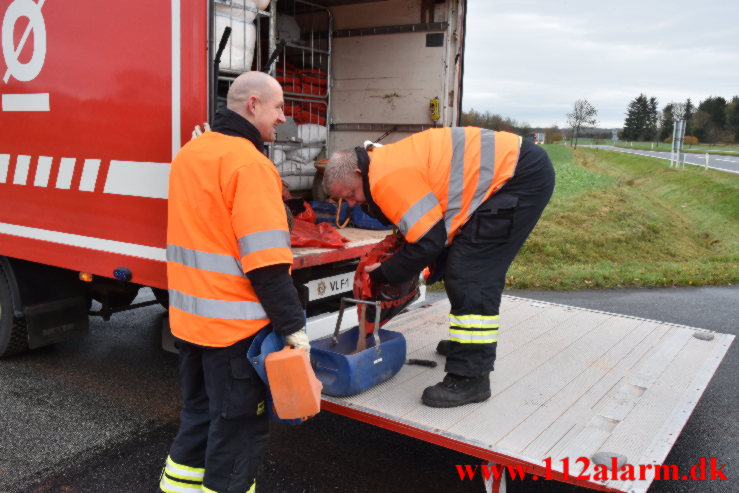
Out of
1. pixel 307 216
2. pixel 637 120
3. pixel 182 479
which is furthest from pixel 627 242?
pixel 637 120

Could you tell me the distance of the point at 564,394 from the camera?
343cm

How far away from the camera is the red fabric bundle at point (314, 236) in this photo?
415 centimetres

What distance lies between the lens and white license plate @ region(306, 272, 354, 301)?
411 cm

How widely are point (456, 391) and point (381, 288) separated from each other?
0.70 m

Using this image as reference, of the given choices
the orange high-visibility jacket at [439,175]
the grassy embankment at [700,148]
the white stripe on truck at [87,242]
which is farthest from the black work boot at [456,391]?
the grassy embankment at [700,148]

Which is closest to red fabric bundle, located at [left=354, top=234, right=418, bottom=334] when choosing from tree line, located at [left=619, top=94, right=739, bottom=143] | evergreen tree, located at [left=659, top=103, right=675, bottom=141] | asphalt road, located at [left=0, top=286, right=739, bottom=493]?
asphalt road, located at [left=0, top=286, right=739, bottom=493]

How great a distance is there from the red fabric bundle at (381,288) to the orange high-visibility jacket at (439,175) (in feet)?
1.46

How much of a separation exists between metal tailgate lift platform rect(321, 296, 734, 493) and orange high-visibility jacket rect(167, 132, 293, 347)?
910mm

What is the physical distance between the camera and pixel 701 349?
4230 millimetres

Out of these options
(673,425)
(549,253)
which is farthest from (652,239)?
(673,425)

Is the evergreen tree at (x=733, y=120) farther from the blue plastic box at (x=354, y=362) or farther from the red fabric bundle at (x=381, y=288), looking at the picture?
the blue plastic box at (x=354, y=362)

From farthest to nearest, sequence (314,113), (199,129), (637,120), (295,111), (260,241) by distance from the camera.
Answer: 1. (637,120)
2. (314,113)
3. (295,111)
4. (199,129)
5. (260,241)

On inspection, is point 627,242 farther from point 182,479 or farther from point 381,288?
point 182,479

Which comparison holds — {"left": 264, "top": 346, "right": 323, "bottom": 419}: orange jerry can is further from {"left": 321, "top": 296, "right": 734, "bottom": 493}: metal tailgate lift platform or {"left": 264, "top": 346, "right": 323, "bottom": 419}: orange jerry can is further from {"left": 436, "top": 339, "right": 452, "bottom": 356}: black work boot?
{"left": 436, "top": 339, "right": 452, "bottom": 356}: black work boot
